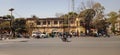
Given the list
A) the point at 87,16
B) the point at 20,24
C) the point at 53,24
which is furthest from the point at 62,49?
the point at 53,24

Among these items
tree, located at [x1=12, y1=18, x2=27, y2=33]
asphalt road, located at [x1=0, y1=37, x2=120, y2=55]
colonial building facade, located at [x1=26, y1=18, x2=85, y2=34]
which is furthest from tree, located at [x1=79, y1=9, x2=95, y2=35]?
asphalt road, located at [x1=0, y1=37, x2=120, y2=55]

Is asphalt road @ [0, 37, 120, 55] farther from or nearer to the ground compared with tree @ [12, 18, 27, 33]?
nearer to the ground

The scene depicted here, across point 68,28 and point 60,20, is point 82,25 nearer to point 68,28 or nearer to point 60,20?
point 68,28

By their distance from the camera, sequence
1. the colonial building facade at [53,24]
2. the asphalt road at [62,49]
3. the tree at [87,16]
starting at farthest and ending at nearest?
1. the colonial building facade at [53,24]
2. the tree at [87,16]
3. the asphalt road at [62,49]

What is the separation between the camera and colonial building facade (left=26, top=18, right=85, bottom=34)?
122375 millimetres

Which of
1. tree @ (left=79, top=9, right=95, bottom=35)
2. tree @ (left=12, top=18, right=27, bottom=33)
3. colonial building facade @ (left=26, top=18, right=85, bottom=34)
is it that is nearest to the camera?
tree @ (left=79, top=9, right=95, bottom=35)

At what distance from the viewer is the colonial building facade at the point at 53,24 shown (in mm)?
122375

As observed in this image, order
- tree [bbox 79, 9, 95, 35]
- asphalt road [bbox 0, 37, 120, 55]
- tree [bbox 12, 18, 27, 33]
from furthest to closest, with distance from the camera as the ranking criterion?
tree [bbox 12, 18, 27, 33] → tree [bbox 79, 9, 95, 35] → asphalt road [bbox 0, 37, 120, 55]

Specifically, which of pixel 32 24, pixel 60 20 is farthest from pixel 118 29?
pixel 32 24

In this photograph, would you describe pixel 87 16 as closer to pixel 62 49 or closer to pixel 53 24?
pixel 53 24

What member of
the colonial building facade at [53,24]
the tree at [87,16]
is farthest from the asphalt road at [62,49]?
the colonial building facade at [53,24]

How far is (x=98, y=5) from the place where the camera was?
103 meters

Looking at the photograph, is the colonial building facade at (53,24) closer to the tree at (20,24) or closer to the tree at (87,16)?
the tree at (20,24)

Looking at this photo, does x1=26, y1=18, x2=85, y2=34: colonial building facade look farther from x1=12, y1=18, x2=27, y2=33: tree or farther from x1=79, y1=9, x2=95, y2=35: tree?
x1=79, y1=9, x2=95, y2=35: tree
